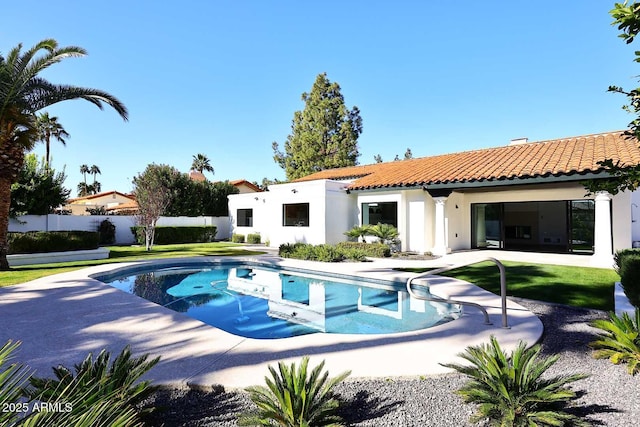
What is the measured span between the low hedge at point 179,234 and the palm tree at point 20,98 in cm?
1232

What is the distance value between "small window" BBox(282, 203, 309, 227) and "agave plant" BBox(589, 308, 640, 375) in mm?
18815

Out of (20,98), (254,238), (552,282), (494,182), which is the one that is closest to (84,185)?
(254,238)

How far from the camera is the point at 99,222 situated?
89.1ft

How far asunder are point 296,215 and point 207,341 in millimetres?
18429

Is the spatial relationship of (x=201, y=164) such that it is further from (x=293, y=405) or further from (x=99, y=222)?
(x=293, y=405)

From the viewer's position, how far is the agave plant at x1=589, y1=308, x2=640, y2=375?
186 inches

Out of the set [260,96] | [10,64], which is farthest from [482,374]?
[260,96]

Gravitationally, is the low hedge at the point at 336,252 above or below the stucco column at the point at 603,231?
below

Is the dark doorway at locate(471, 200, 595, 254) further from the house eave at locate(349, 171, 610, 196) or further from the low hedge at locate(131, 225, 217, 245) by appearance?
the low hedge at locate(131, 225, 217, 245)

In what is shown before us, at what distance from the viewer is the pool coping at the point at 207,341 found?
4793 mm

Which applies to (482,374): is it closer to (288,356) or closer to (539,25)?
(288,356)

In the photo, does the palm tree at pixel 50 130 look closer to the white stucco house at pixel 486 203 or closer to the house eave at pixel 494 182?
the white stucco house at pixel 486 203

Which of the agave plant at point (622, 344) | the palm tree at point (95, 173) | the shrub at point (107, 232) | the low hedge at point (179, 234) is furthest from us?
the palm tree at point (95, 173)

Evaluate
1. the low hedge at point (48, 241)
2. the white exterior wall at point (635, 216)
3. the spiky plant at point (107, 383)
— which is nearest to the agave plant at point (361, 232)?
the white exterior wall at point (635, 216)
